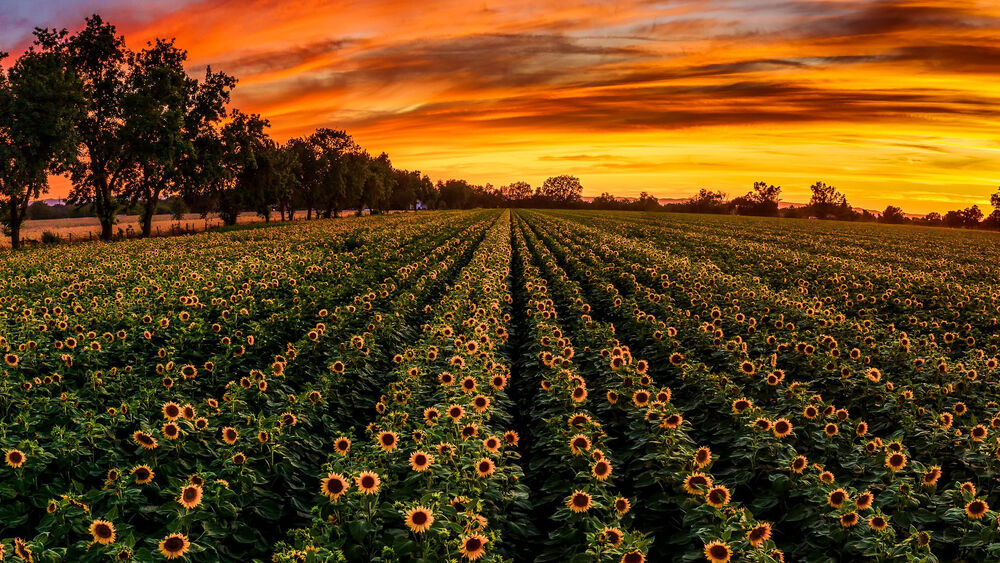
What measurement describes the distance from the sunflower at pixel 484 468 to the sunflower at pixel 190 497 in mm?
2122

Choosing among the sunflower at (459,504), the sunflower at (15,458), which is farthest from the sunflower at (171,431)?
the sunflower at (459,504)

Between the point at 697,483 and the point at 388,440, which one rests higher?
the point at 388,440

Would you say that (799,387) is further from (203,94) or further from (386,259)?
(203,94)

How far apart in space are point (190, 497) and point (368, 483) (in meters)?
1.25

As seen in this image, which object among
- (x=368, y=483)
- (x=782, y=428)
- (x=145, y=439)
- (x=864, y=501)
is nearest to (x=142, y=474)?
(x=145, y=439)

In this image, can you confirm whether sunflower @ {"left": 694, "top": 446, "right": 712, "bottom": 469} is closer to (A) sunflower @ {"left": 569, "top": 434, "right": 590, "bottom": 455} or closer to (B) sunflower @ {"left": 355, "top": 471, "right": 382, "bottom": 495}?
(A) sunflower @ {"left": 569, "top": 434, "right": 590, "bottom": 455}

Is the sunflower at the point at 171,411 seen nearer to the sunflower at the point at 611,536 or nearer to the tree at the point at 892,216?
the sunflower at the point at 611,536

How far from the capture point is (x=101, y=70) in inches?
1485

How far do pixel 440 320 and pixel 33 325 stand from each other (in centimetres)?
646

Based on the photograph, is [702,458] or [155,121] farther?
[155,121]

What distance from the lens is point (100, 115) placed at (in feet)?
123

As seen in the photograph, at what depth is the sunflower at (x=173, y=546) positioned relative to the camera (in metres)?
3.27

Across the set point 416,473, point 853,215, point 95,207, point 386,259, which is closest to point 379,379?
point 416,473

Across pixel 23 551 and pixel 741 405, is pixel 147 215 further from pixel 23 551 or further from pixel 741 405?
pixel 741 405
